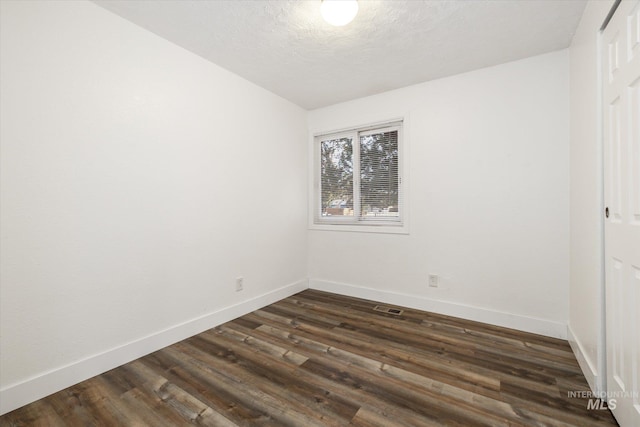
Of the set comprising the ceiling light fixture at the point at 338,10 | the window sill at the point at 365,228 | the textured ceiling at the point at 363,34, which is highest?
the textured ceiling at the point at 363,34

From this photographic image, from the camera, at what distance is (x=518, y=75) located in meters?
2.53

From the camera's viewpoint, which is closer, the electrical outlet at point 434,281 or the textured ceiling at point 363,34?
the textured ceiling at point 363,34

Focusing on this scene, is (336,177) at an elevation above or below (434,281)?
above

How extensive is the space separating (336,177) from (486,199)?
5.95ft

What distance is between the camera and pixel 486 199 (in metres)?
2.68

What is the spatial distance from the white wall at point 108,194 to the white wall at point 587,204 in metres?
2.77

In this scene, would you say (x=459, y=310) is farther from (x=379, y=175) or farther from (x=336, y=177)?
(x=336, y=177)

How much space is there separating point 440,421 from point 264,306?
2131 mm

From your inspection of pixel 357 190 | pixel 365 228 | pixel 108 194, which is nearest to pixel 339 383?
pixel 365 228

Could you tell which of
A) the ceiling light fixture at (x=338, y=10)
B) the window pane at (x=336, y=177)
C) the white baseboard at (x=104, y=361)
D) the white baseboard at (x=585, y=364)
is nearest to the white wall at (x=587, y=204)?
the white baseboard at (x=585, y=364)

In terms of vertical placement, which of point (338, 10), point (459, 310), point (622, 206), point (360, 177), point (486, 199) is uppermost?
point (338, 10)

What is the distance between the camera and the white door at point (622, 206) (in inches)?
48.2

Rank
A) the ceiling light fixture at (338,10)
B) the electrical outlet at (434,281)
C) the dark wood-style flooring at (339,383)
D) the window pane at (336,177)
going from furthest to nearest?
the window pane at (336,177) → the electrical outlet at (434,281) → the ceiling light fixture at (338,10) → the dark wood-style flooring at (339,383)

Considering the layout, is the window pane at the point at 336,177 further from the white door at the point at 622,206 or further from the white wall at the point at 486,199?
the white door at the point at 622,206
